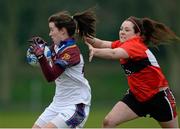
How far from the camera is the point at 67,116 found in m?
8.45

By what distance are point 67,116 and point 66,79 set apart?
1.32ft

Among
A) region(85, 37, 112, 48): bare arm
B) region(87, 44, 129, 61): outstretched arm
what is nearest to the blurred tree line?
region(85, 37, 112, 48): bare arm

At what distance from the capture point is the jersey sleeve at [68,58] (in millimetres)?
8344

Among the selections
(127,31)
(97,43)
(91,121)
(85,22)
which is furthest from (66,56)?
(91,121)

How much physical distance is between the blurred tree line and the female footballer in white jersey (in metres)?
20.2

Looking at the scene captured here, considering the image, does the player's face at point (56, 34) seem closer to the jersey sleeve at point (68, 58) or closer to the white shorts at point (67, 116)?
the jersey sleeve at point (68, 58)

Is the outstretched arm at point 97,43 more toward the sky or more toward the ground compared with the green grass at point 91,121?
more toward the sky

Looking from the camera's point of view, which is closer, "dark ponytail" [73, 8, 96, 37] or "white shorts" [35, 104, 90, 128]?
"white shorts" [35, 104, 90, 128]

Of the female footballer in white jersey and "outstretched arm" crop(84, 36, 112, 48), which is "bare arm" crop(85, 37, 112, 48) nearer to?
"outstretched arm" crop(84, 36, 112, 48)

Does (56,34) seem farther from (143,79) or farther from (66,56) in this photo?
(143,79)

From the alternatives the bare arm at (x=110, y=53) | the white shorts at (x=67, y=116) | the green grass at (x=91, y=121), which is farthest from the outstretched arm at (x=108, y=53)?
the green grass at (x=91, y=121)

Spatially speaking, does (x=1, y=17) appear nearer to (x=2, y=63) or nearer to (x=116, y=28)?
(x=2, y=63)

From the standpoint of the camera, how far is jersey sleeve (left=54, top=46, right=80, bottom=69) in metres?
8.34

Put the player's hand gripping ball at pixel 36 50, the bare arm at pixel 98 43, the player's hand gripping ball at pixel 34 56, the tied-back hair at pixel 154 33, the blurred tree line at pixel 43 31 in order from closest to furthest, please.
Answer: the player's hand gripping ball at pixel 36 50 < the player's hand gripping ball at pixel 34 56 < the tied-back hair at pixel 154 33 < the bare arm at pixel 98 43 < the blurred tree line at pixel 43 31
